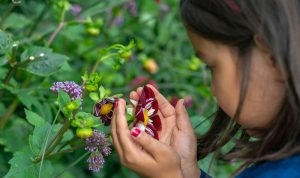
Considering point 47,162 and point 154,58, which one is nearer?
point 47,162

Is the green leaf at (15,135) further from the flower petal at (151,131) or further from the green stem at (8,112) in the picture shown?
the flower petal at (151,131)

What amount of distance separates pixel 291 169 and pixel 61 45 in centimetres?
126

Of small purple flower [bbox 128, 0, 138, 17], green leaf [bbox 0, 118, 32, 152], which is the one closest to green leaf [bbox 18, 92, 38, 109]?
green leaf [bbox 0, 118, 32, 152]

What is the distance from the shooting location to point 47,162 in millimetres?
1477

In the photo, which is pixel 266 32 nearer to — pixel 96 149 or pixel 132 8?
pixel 96 149

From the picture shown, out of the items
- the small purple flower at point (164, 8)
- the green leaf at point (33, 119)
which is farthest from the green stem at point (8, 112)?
the small purple flower at point (164, 8)

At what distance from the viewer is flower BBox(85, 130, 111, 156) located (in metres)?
1.38

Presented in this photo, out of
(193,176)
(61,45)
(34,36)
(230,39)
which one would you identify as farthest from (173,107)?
(61,45)

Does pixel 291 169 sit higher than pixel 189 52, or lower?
higher

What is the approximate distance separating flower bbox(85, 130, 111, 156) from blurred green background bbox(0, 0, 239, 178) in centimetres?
34

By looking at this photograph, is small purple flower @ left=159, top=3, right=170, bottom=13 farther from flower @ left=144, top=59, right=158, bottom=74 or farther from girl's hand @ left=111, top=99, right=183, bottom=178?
girl's hand @ left=111, top=99, right=183, bottom=178

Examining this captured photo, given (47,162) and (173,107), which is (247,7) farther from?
(47,162)

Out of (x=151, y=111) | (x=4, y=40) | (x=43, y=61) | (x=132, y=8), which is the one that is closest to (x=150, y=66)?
(x=132, y=8)

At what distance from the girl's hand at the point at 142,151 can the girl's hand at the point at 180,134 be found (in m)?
0.10
